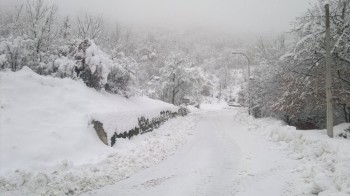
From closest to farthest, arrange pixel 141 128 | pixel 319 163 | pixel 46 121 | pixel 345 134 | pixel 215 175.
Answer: pixel 215 175 < pixel 319 163 < pixel 46 121 < pixel 345 134 < pixel 141 128

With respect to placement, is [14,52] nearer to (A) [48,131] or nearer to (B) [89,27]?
(A) [48,131]

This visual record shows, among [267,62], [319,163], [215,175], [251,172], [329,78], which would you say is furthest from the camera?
[267,62]

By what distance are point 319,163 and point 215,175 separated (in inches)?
139

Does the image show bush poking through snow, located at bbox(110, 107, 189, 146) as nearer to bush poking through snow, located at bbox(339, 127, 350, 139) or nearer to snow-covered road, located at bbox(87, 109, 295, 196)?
snow-covered road, located at bbox(87, 109, 295, 196)

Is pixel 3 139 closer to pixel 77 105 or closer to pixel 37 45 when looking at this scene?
pixel 77 105

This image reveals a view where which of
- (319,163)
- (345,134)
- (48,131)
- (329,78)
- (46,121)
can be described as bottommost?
(319,163)

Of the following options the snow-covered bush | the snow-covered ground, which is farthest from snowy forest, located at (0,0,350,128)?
the snow-covered ground

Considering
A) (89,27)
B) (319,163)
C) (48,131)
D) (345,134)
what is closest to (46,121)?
(48,131)

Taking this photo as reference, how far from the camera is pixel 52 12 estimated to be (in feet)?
75.6

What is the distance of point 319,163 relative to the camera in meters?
9.96

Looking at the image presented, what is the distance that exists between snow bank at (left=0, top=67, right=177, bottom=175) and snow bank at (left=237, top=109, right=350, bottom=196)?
6269mm

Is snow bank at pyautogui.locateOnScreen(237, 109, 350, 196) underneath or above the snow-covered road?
above

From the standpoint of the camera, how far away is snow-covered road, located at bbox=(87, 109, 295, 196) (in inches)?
301

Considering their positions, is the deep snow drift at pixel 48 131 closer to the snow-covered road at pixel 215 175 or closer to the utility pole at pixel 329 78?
the snow-covered road at pixel 215 175
